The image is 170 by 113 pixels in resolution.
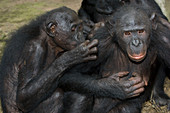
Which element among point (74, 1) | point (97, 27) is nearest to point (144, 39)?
point (97, 27)

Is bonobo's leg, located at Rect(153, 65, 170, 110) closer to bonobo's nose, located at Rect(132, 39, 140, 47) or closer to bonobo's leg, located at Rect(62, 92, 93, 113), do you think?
bonobo's nose, located at Rect(132, 39, 140, 47)

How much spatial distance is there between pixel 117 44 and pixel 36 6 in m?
6.94

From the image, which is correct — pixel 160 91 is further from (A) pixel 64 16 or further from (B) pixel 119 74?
(A) pixel 64 16

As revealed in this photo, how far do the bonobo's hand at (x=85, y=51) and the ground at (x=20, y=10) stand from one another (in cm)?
384

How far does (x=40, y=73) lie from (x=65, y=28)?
80cm

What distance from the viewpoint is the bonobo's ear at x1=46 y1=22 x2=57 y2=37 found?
408 cm

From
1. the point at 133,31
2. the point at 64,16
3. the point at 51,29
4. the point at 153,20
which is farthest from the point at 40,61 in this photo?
the point at 153,20

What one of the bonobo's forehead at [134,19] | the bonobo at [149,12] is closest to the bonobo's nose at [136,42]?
the bonobo's forehead at [134,19]

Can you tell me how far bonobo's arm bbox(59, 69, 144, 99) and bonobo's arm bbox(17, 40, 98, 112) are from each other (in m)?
0.26

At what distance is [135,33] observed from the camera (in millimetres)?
3682

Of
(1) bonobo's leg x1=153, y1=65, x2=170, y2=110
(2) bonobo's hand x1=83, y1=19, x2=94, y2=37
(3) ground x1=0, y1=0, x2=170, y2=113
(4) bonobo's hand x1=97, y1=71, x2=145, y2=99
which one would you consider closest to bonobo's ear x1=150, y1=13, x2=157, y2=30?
(4) bonobo's hand x1=97, y1=71, x2=145, y2=99

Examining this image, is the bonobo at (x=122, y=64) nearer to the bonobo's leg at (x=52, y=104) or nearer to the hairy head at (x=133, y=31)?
the hairy head at (x=133, y=31)

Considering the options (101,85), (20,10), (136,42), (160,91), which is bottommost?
(20,10)

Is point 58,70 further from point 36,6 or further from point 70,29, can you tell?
point 36,6
